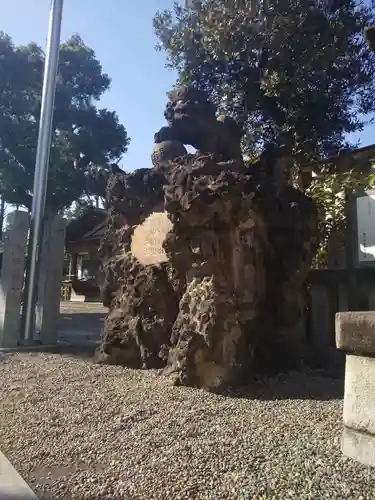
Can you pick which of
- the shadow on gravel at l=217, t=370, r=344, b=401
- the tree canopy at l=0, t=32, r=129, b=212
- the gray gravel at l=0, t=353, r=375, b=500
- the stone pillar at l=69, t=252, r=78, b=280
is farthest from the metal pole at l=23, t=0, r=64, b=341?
the stone pillar at l=69, t=252, r=78, b=280

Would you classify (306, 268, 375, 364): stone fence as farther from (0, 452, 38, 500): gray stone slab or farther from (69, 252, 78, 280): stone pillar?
(69, 252, 78, 280): stone pillar

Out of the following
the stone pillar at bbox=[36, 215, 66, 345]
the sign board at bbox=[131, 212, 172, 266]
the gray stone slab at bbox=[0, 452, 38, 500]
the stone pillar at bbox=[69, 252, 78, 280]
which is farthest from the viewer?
the stone pillar at bbox=[69, 252, 78, 280]

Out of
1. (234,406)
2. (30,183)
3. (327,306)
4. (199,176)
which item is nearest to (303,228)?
(327,306)

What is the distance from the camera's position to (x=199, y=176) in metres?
4.32

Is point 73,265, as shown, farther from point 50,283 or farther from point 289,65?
point 289,65

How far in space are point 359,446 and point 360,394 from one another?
281 millimetres

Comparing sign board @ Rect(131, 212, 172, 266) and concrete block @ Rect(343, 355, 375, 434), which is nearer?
concrete block @ Rect(343, 355, 375, 434)

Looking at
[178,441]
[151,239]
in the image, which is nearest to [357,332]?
[178,441]

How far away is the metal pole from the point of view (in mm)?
7398

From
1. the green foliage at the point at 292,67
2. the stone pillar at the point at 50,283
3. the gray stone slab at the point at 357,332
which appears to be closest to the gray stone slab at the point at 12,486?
the gray stone slab at the point at 357,332

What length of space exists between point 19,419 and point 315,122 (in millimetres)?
6119

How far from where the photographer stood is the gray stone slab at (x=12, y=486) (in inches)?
95.1

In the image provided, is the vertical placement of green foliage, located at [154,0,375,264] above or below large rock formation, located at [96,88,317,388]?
above

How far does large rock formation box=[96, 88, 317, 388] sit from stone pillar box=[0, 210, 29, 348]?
2.29m
